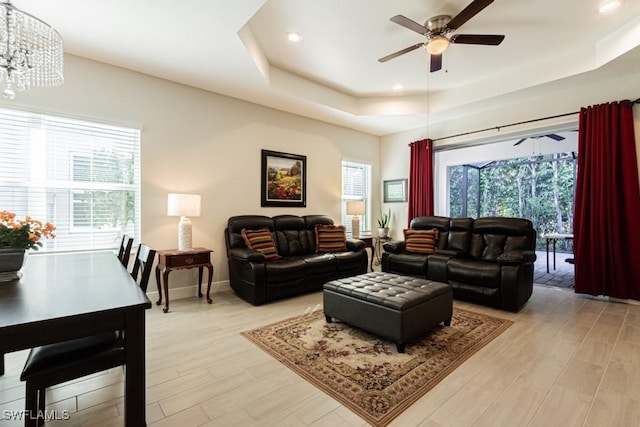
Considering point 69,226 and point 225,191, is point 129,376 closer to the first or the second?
point 69,226

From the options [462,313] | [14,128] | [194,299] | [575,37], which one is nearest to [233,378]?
[194,299]

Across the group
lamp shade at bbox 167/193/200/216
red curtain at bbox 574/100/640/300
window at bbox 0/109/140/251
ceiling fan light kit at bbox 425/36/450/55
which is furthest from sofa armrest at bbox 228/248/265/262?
red curtain at bbox 574/100/640/300

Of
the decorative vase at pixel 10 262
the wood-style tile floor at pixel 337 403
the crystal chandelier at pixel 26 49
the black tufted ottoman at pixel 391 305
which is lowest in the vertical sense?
the wood-style tile floor at pixel 337 403

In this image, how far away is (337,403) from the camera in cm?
180

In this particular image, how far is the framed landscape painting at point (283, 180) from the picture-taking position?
4.77 metres

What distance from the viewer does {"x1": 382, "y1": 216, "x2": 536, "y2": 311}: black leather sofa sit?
3.38 metres

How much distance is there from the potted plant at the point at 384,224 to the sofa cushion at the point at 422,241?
4.85ft

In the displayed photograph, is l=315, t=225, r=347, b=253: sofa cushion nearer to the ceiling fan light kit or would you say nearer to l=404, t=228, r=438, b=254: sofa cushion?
l=404, t=228, r=438, b=254: sofa cushion

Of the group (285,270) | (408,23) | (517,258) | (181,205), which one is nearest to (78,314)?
(181,205)

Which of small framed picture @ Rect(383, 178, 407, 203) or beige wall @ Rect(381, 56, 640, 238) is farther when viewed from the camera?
small framed picture @ Rect(383, 178, 407, 203)

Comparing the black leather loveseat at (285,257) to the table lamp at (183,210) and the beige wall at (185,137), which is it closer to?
the beige wall at (185,137)

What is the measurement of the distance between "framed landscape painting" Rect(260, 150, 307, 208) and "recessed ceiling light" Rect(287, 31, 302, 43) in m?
1.80

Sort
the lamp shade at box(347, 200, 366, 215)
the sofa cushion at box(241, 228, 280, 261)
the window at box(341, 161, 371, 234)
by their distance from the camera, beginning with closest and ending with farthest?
the sofa cushion at box(241, 228, 280, 261) < the lamp shade at box(347, 200, 366, 215) < the window at box(341, 161, 371, 234)

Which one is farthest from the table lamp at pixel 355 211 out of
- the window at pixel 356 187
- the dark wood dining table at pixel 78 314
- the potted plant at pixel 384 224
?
the dark wood dining table at pixel 78 314
